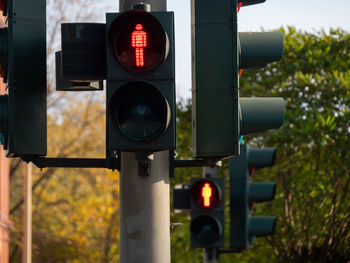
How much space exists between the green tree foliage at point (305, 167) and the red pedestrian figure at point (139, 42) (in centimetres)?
1606

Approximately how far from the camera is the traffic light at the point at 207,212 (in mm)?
10398

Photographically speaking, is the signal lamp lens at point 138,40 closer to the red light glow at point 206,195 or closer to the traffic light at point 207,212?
the traffic light at point 207,212

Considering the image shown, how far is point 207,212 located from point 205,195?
0.24 meters

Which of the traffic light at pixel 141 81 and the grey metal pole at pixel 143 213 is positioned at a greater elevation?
the traffic light at pixel 141 81

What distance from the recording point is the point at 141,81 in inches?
175

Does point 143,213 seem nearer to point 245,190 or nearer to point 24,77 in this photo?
point 24,77

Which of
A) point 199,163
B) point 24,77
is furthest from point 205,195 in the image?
point 24,77

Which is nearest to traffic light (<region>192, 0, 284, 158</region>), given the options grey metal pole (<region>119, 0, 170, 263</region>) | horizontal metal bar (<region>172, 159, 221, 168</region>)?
horizontal metal bar (<region>172, 159, 221, 168</region>)

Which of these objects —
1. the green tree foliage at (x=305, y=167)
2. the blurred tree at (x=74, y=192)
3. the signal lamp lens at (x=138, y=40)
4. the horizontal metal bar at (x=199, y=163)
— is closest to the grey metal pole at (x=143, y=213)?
the horizontal metal bar at (x=199, y=163)

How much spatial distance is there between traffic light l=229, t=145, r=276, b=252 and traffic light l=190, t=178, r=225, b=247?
169 mm

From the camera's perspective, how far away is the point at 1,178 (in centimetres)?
3222

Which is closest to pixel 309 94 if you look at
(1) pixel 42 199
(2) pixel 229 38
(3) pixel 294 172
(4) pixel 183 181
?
(3) pixel 294 172

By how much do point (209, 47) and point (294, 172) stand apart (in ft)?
56.9

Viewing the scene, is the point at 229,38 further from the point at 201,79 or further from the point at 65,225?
the point at 65,225
